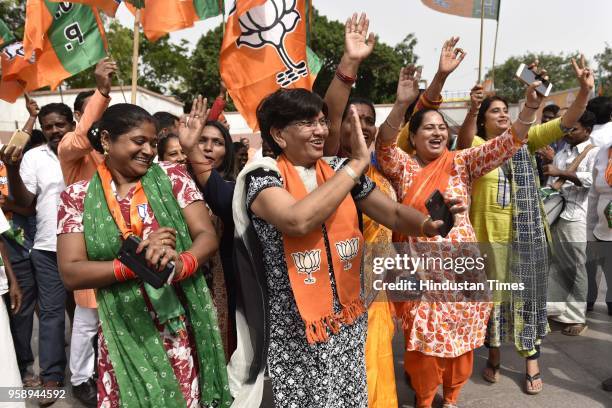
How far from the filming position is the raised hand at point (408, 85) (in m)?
2.52

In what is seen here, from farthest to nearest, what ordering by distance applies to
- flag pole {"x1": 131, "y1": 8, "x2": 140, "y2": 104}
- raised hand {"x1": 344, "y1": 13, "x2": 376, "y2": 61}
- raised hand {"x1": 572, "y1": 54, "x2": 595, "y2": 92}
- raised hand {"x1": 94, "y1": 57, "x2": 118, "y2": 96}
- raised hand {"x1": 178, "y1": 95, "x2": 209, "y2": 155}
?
flag pole {"x1": 131, "y1": 8, "x2": 140, "y2": 104} < raised hand {"x1": 94, "y1": 57, "x2": 118, "y2": 96} < raised hand {"x1": 572, "y1": 54, "x2": 595, "y2": 92} < raised hand {"x1": 178, "y1": 95, "x2": 209, "y2": 155} < raised hand {"x1": 344, "y1": 13, "x2": 376, "y2": 61}

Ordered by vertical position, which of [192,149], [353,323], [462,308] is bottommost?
[462,308]

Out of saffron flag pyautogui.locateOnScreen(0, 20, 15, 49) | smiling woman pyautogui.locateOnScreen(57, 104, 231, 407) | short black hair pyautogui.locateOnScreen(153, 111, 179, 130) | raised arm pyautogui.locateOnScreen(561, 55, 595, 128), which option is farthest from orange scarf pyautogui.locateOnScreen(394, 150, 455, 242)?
saffron flag pyautogui.locateOnScreen(0, 20, 15, 49)

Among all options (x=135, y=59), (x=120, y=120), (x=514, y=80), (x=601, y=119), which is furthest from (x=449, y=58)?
(x=514, y=80)

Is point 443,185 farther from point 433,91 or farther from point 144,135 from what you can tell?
point 144,135

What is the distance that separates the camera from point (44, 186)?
3.38m

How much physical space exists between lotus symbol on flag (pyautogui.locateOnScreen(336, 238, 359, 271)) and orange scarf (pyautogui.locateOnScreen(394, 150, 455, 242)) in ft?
2.75

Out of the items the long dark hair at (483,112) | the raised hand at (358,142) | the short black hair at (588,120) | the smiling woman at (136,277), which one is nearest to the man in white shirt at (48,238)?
the smiling woman at (136,277)

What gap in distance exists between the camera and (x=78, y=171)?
2.88 m

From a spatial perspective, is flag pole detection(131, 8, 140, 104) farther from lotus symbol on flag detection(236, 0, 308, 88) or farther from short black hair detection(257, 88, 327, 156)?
short black hair detection(257, 88, 327, 156)

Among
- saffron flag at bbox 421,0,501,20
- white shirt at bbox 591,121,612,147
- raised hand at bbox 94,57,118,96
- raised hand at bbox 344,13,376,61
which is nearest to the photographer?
raised hand at bbox 344,13,376,61

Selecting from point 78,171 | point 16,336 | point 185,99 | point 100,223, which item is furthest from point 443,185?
point 185,99

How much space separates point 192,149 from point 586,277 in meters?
3.77

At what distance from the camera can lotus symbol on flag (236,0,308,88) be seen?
3680mm
